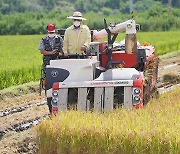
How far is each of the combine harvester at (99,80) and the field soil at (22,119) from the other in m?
0.74

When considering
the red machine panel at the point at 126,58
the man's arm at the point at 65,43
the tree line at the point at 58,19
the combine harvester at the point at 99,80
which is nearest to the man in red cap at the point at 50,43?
the man's arm at the point at 65,43

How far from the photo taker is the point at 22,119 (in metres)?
11.2

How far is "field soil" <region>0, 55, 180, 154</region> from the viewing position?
28.4 feet

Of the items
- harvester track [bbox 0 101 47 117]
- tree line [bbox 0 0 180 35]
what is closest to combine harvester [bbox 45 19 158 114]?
harvester track [bbox 0 101 47 117]

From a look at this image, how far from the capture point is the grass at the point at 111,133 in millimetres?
6707

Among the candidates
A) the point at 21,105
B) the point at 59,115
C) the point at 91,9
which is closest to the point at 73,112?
the point at 59,115

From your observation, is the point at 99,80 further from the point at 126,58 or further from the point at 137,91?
the point at 126,58

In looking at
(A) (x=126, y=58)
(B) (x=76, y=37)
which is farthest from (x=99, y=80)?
(A) (x=126, y=58)

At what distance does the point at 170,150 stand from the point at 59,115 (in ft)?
6.84

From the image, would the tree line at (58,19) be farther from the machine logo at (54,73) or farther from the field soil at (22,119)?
the machine logo at (54,73)

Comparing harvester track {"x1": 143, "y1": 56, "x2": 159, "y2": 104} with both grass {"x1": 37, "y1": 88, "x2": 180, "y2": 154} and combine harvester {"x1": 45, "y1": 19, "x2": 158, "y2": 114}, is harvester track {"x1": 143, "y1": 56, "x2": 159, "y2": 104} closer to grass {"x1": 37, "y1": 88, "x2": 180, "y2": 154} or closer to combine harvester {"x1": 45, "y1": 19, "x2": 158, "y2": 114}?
combine harvester {"x1": 45, "y1": 19, "x2": 158, "y2": 114}

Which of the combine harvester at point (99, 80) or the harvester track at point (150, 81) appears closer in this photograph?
the combine harvester at point (99, 80)

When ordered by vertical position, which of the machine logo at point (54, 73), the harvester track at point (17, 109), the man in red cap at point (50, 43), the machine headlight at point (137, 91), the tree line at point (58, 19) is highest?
the man in red cap at point (50, 43)

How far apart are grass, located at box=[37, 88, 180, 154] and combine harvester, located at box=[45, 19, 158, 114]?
71 centimetres
